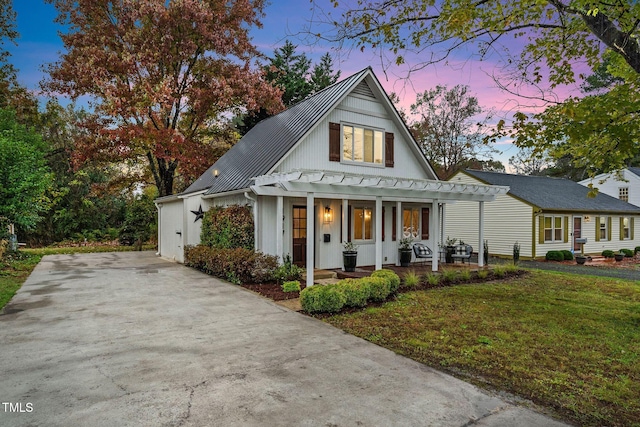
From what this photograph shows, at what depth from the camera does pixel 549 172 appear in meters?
38.8

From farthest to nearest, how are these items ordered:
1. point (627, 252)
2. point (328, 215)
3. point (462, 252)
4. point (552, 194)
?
point (627, 252) < point (552, 194) < point (462, 252) < point (328, 215)

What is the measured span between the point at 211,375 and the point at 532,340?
4.53 meters

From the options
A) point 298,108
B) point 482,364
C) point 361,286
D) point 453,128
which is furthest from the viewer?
point 453,128

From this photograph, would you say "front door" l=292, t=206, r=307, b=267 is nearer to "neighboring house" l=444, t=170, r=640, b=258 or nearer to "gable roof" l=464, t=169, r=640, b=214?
"neighboring house" l=444, t=170, r=640, b=258

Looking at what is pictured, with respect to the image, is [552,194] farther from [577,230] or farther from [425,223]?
[425,223]

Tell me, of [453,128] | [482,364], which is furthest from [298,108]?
[453,128]

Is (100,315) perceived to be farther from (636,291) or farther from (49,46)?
(49,46)

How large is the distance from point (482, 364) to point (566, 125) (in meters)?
3.73

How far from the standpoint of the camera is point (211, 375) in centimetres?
388

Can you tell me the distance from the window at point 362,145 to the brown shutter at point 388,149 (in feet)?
0.54

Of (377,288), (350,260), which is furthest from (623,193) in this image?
(377,288)

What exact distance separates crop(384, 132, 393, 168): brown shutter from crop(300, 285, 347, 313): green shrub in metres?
7.10

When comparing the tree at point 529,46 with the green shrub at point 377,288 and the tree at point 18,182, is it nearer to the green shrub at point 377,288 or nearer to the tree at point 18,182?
the green shrub at point 377,288

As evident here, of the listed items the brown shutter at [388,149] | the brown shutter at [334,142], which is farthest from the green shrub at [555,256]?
the brown shutter at [334,142]
